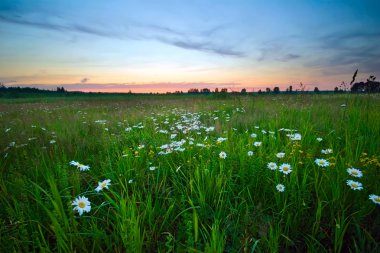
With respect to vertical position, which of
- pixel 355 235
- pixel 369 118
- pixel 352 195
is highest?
pixel 369 118

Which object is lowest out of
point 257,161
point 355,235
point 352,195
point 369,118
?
point 355,235

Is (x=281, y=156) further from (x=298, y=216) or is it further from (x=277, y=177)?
(x=298, y=216)

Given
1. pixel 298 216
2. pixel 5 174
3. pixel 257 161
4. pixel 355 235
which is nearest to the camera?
pixel 355 235

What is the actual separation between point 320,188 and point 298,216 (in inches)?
18.6

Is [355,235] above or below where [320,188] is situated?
below

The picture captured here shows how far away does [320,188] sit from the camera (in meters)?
2.02

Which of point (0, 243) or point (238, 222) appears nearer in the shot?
point (0, 243)

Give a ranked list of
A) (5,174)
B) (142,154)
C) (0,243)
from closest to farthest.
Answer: (0,243) → (5,174) → (142,154)

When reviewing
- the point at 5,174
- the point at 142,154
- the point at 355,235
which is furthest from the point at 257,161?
the point at 5,174

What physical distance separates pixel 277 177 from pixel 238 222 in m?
0.70

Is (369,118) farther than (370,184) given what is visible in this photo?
Yes

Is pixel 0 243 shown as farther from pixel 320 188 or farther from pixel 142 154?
pixel 320 188

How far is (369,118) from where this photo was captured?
4164mm

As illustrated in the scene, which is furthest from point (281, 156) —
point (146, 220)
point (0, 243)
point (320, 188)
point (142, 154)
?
point (0, 243)
